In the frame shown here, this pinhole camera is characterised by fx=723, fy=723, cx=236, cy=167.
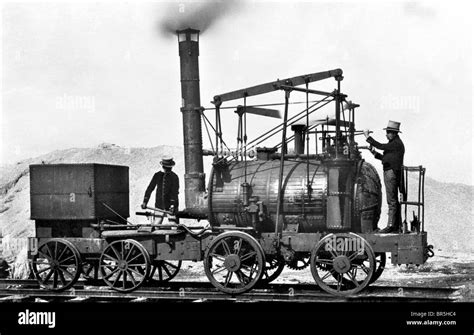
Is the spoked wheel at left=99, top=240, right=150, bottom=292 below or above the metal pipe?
below

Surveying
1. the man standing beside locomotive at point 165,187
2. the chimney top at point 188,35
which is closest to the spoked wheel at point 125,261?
the man standing beside locomotive at point 165,187

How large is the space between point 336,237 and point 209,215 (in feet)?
8.08

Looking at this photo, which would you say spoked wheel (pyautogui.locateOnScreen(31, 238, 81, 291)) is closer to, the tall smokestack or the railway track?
the railway track

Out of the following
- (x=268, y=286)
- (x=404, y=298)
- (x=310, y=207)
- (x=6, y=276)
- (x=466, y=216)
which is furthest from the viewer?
(x=466, y=216)

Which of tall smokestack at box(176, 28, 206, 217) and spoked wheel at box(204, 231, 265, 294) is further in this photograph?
tall smokestack at box(176, 28, 206, 217)

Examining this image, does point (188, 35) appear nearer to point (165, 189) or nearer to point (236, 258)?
point (165, 189)

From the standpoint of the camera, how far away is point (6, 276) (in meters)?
19.4

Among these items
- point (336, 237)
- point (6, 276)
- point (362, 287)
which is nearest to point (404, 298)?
point (362, 287)

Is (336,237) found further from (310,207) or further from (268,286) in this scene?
(268,286)

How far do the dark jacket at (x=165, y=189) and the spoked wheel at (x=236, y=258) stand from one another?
1.54 m

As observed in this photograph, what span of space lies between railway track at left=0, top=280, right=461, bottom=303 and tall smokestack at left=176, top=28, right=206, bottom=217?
166cm

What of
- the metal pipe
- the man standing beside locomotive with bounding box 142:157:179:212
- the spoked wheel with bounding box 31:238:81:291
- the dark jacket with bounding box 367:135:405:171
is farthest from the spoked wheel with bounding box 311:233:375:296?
the spoked wheel with bounding box 31:238:81:291

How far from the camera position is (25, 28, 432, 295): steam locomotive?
12.6 metres

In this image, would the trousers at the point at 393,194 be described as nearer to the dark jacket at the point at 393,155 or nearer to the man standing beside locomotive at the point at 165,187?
the dark jacket at the point at 393,155
